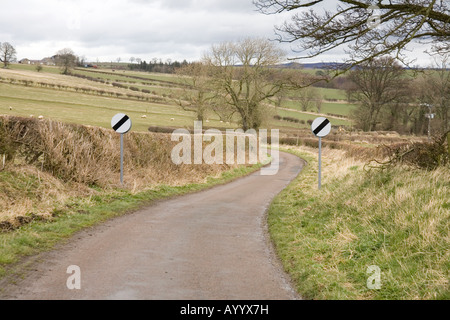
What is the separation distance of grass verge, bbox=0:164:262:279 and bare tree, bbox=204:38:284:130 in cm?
3503

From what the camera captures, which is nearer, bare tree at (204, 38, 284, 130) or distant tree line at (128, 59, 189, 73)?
bare tree at (204, 38, 284, 130)

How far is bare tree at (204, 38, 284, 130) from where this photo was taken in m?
52.5

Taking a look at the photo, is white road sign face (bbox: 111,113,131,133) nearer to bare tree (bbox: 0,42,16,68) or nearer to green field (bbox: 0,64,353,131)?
green field (bbox: 0,64,353,131)

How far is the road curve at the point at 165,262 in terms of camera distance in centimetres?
616

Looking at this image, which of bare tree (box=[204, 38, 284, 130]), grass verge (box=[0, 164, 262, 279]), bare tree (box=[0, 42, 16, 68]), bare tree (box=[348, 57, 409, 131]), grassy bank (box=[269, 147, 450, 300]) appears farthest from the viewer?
bare tree (box=[0, 42, 16, 68])

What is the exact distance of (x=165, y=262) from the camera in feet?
25.8

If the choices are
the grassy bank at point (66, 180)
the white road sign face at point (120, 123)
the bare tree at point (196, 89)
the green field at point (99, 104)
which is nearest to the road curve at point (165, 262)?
the grassy bank at point (66, 180)

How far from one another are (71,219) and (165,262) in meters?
4.44

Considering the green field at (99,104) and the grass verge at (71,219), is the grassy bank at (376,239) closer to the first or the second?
the grass verge at (71,219)

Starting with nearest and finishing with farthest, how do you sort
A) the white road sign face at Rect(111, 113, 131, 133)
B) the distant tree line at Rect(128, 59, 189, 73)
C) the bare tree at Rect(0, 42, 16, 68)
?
the white road sign face at Rect(111, 113, 131, 133)
the bare tree at Rect(0, 42, 16, 68)
the distant tree line at Rect(128, 59, 189, 73)

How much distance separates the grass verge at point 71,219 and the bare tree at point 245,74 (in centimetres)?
3503

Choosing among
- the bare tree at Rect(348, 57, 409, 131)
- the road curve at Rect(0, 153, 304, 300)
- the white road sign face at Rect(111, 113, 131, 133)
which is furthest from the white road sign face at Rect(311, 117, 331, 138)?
the bare tree at Rect(348, 57, 409, 131)

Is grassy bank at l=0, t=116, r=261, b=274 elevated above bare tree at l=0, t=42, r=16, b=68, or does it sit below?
below
